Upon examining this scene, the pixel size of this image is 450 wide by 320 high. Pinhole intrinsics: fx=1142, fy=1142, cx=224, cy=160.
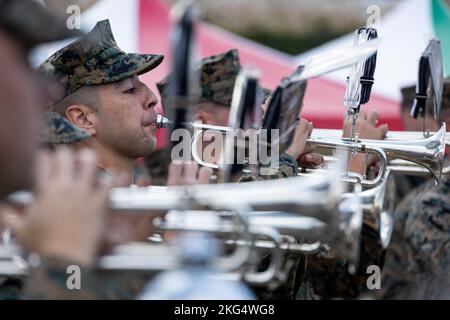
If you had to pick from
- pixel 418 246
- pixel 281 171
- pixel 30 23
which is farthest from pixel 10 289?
pixel 418 246

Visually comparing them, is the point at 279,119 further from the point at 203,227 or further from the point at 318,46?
the point at 318,46

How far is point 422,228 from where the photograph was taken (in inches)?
297

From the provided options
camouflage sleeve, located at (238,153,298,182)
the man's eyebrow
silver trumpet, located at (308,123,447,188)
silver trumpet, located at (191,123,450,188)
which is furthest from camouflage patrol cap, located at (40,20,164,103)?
silver trumpet, located at (308,123,447,188)

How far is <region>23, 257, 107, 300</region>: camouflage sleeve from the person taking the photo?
2.75 metres

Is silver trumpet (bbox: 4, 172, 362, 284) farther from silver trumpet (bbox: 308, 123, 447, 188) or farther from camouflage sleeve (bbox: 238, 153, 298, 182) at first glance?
silver trumpet (bbox: 308, 123, 447, 188)

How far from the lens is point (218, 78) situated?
682cm

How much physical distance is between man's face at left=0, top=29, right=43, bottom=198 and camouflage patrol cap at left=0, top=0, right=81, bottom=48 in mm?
29

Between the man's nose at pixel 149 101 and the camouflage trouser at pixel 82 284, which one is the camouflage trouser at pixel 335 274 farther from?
the camouflage trouser at pixel 82 284

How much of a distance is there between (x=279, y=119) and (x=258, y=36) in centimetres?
802

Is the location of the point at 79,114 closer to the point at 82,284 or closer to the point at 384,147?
the point at 384,147

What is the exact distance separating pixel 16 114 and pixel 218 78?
4461 millimetres

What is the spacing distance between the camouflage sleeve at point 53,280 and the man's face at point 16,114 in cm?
31

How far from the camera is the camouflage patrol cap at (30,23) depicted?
2.46 m
